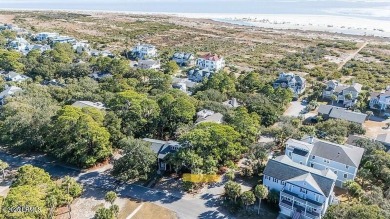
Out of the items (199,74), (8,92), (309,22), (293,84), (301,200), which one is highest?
(309,22)

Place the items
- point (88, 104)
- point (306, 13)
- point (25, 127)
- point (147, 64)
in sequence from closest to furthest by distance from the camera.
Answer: point (25, 127), point (88, 104), point (147, 64), point (306, 13)

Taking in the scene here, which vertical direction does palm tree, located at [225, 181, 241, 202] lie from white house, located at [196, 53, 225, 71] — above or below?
below

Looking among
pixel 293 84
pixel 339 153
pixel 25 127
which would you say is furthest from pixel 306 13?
pixel 25 127

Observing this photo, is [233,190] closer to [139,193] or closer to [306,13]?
[139,193]

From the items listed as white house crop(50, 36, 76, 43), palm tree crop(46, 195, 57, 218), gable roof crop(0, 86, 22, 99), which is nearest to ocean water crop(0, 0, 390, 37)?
white house crop(50, 36, 76, 43)

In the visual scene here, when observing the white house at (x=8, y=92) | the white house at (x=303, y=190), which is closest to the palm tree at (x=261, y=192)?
the white house at (x=303, y=190)

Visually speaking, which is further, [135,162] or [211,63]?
[211,63]

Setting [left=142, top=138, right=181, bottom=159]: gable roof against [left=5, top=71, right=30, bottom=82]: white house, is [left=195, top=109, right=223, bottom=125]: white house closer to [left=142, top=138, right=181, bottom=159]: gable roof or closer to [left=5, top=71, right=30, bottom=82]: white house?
[left=142, top=138, right=181, bottom=159]: gable roof

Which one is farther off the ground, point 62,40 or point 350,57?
point 62,40
